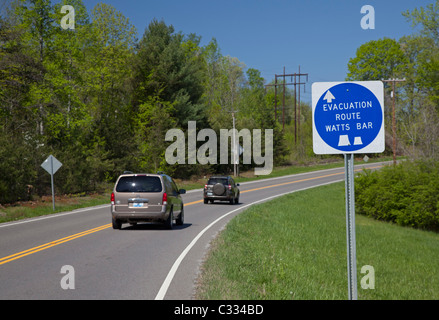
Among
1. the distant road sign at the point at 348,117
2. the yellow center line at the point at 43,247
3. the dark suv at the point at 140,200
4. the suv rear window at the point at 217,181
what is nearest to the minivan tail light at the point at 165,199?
the dark suv at the point at 140,200

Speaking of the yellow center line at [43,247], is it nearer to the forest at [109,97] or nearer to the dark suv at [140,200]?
the dark suv at [140,200]

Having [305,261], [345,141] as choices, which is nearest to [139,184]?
[305,261]

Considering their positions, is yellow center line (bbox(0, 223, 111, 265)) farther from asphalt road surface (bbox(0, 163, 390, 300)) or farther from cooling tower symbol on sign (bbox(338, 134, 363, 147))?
cooling tower symbol on sign (bbox(338, 134, 363, 147))

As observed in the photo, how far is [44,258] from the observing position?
10.9 meters

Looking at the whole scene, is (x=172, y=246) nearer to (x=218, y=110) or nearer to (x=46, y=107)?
(x=46, y=107)

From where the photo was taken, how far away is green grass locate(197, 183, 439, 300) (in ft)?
26.6

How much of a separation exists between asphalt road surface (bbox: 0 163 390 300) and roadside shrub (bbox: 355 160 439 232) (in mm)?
13376

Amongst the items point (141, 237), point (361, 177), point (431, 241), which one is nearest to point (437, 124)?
point (361, 177)

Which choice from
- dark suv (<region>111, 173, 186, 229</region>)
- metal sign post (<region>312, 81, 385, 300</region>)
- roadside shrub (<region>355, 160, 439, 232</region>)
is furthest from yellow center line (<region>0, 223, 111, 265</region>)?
roadside shrub (<region>355, 160, 439, 232</region>)

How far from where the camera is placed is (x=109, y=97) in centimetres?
4625

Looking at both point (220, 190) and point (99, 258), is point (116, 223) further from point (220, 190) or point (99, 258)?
point (220, 190)

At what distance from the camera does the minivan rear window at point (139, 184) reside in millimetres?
16297

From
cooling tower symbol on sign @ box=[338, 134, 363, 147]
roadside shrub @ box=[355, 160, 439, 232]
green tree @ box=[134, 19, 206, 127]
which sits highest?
green tree @ box=[134, 19, 206, 127]
